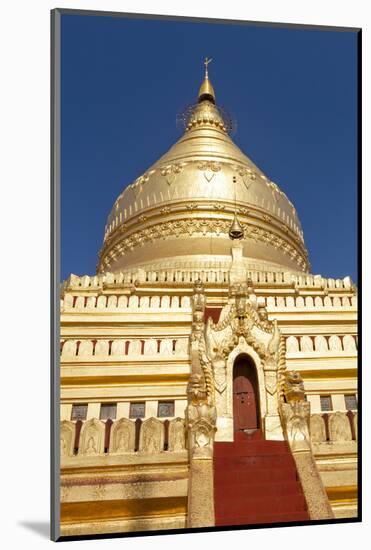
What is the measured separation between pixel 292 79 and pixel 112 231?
722cm

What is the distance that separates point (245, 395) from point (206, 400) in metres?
0.61

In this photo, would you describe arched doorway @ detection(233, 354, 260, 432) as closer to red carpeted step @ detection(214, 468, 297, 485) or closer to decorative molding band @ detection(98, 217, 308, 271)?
red carpeted step @ detection(214, 468, 297, 485)

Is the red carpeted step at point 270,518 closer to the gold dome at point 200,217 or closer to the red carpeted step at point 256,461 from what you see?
the red carpeted step at point 256,461

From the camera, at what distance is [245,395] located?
21.1ft

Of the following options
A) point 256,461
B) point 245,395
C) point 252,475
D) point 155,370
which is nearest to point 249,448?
point 256,461

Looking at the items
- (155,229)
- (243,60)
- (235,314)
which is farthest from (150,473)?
(155,229)

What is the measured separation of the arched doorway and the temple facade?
1cm

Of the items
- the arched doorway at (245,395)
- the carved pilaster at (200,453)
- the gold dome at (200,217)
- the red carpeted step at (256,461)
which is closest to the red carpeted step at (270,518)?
the carved pilaster at (200,453)

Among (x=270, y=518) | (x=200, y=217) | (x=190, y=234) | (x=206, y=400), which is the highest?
(x=200, y=217)

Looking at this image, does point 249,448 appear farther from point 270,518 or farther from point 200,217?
point 200,217

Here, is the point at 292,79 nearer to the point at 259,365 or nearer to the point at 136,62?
the point at 136,62

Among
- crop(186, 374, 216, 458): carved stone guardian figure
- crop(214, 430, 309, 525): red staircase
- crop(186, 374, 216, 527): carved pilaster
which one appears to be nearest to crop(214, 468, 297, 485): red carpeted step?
crop(214, 430, 309, 525): red staircase

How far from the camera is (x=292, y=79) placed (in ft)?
24.7

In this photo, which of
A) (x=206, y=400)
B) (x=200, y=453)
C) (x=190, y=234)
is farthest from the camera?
(x=190, y=234)
